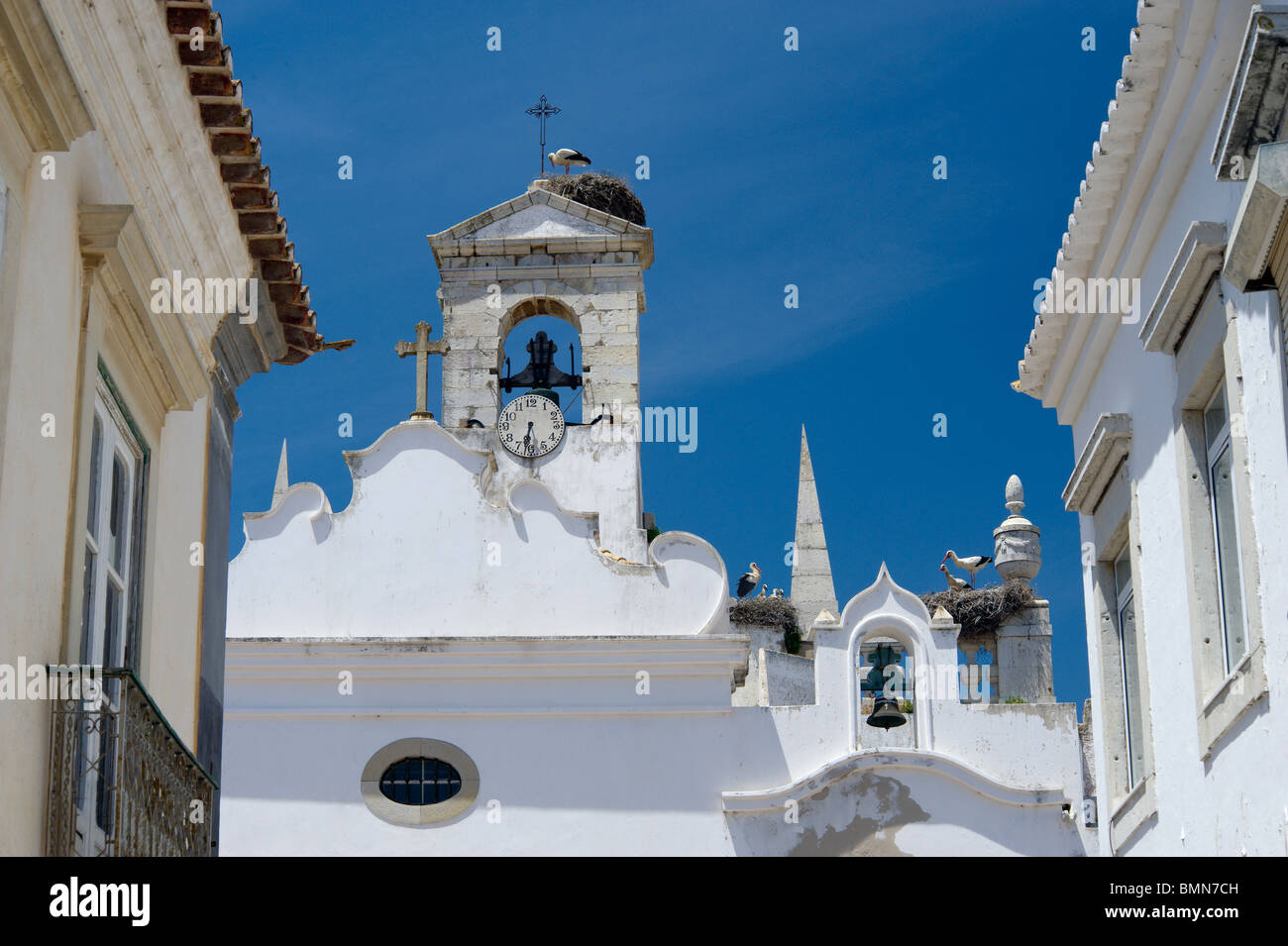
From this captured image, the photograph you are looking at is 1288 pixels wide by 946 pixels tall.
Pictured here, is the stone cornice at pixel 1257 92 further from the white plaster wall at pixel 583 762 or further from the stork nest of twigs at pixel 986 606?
the stork nest of twigs at pixel 986 606

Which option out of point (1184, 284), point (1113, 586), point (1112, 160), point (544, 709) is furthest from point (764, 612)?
point (1184, 284)

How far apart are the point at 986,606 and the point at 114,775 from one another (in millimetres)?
21097

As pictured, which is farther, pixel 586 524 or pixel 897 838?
pixel 586 524

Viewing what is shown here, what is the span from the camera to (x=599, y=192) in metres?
21.5

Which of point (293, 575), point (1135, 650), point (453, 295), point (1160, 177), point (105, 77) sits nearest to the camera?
point (105, 77)

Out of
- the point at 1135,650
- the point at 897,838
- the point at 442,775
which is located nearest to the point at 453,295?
the point at 442,775

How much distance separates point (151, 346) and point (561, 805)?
926 cm

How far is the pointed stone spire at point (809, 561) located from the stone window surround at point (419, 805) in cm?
1797

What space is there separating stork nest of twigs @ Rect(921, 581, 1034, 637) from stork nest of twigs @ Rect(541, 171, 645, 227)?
7658 mm

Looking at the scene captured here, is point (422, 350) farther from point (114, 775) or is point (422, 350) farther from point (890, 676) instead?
point (114, 775)

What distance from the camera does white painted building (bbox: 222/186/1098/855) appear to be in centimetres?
1669

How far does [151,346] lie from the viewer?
795cm
